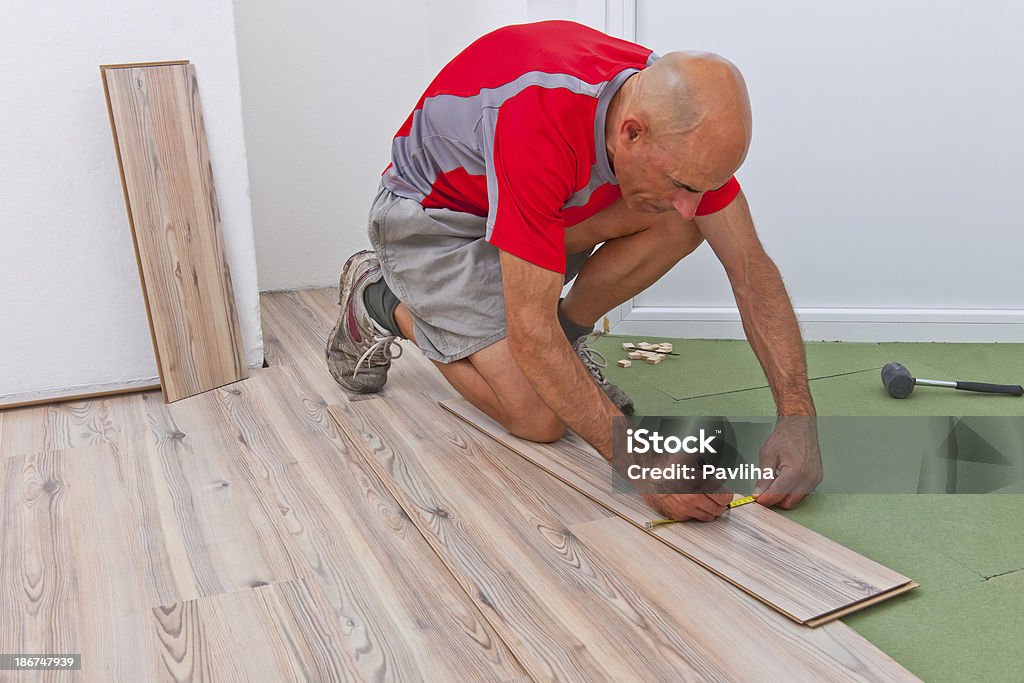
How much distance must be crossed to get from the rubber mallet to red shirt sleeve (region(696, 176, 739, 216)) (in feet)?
2.49

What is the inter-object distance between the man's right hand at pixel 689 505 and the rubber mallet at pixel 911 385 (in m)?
0.84

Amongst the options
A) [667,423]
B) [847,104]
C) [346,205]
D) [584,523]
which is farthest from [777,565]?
[346,205]

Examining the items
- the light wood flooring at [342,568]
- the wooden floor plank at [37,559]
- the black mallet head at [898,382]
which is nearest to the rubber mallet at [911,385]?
the black mallet head at [898,382]

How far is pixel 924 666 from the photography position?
52.5 inches

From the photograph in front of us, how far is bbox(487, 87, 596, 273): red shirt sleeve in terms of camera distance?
1.63 metres

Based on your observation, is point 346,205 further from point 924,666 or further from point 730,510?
Answer: point 924,666

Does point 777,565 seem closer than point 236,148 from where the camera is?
Yes

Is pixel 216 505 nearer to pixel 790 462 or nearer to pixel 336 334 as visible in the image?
Result: pixel 336 334

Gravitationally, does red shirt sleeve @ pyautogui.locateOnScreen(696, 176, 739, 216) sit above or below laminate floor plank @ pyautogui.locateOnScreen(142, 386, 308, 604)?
above

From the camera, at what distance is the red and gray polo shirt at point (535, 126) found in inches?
64.4

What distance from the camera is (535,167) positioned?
163 cm

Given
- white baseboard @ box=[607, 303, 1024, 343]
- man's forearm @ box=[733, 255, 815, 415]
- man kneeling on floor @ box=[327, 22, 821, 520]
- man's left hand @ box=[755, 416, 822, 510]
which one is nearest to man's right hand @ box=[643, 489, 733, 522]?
man kneeling on floor @ box=[327, 22, 821, 520]

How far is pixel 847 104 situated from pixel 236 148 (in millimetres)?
1759

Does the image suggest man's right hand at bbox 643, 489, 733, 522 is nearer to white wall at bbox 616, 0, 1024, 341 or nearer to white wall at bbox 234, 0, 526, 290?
white wall at bbox 616, 0, 1024, 341
